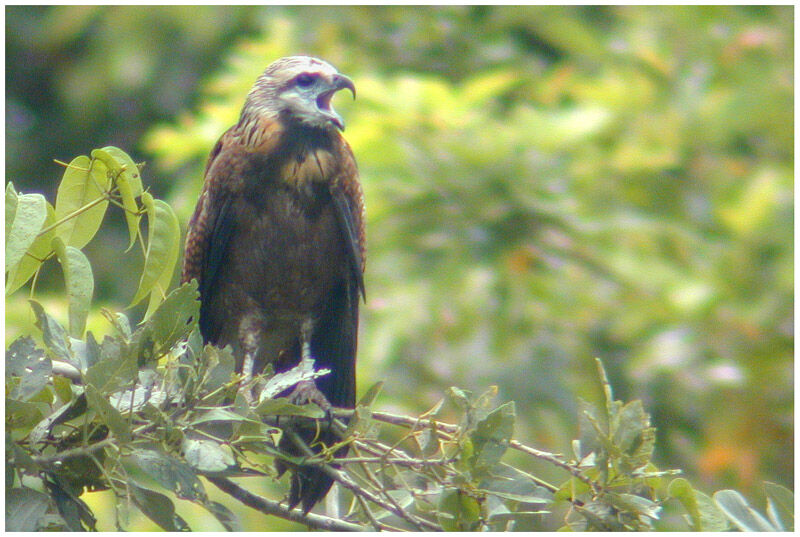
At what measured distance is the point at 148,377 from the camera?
7.00 ft

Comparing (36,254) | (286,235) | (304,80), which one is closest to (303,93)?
(304,80)

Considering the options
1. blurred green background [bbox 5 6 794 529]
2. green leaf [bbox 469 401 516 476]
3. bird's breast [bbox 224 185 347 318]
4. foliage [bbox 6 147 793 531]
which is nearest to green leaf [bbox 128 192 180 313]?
foliage [bbox 6 147 793 531]

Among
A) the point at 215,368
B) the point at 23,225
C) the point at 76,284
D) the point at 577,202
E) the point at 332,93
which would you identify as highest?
the point at 332,93

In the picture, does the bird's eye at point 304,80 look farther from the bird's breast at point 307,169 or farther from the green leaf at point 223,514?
the green leaf at point 223,514

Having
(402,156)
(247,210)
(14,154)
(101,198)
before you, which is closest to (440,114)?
(402,156)

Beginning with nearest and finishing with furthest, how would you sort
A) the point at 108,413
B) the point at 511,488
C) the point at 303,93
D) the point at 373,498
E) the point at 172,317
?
the point at 108,413
the point at 172,317
the point at 511,488
the point at 373,498
the point at 303,93

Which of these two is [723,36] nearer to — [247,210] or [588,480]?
[247,210]

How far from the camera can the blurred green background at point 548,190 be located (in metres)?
5.91

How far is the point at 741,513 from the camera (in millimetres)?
2416

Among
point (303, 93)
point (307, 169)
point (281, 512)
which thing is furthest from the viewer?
point (303, 93)

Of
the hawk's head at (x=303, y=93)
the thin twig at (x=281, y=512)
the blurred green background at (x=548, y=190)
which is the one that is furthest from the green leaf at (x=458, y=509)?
the blurred green background at (x=548, y=190)

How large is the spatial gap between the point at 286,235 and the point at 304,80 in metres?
0.50

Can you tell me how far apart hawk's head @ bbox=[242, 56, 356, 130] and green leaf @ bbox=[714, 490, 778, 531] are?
1.61m

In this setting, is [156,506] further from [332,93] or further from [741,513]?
[332,93]
